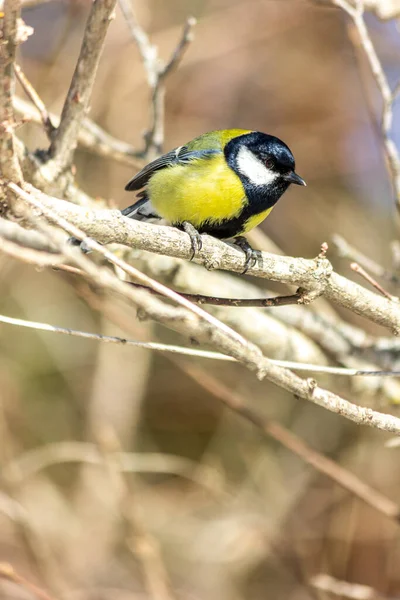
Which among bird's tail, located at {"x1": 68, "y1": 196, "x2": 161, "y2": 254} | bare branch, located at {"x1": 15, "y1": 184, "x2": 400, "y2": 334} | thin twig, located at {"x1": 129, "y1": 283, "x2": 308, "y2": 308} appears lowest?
thin twig, located at {"x1": 129, "y1": 283, "x2": 308, "y2": 308}

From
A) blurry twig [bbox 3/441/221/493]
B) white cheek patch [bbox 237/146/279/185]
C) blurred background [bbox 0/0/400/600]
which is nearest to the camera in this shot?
white cheek patch [bbox 237/146/279/185]

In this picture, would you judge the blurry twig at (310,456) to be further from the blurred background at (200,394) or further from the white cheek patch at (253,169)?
the white cheek patch at (253,169)

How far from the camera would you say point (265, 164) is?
2623 millimetres

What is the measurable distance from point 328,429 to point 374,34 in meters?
2.99

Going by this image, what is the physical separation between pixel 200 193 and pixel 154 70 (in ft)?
2.39

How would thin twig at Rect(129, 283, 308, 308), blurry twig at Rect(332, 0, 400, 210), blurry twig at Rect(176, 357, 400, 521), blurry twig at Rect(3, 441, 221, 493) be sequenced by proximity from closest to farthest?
thin twig at Rect(129, 283, 308, 308) < blurry twig at Rect(332, 0, 400, 210) < blurry twig at Rect(176, 357, 400, 521) < blurry twig at Rect(3, 441, 221, 493)

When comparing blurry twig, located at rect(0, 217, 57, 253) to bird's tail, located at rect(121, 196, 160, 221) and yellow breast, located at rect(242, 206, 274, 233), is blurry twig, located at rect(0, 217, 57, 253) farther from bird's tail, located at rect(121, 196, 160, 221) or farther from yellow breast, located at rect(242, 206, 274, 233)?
yellow breast, located at rect(242, 206, 274, 233)

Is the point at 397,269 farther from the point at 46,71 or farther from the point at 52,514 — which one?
the point at 46,71

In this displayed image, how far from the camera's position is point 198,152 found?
2695 mm

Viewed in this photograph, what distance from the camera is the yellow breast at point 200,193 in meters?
2.45

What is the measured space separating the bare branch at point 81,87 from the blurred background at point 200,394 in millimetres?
616

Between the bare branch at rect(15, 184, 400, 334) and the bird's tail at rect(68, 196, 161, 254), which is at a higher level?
the bird's tail at rect(68, 196, 161, 254)

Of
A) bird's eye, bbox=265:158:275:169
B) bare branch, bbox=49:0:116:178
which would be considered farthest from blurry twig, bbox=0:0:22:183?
bird's eye, bbox=265:158:275:169

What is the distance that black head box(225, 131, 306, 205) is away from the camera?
101 inches
